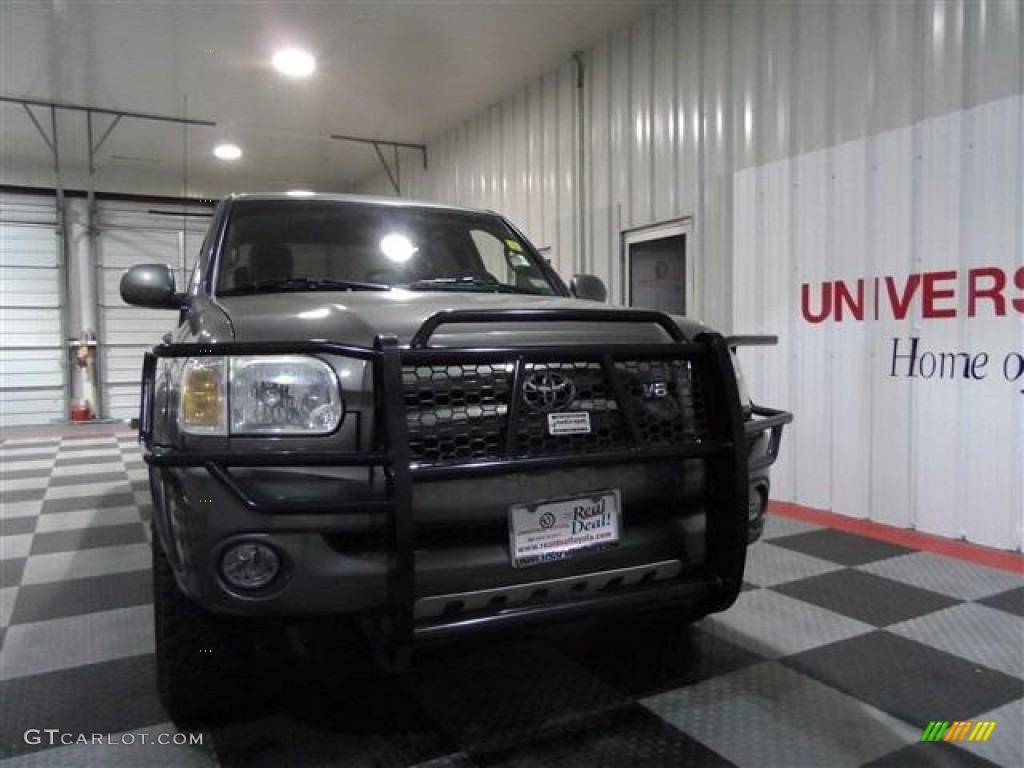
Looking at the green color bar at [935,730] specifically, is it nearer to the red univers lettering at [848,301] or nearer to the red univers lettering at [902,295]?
the red univers lettering at [902,295]

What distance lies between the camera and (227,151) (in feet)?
32.4

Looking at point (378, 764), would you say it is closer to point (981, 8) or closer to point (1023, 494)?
point (1023, 494)

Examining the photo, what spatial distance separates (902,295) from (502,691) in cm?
309

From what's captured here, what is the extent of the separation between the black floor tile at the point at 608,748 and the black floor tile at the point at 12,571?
8.82 ft

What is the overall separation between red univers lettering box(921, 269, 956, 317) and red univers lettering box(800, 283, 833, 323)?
59 cm

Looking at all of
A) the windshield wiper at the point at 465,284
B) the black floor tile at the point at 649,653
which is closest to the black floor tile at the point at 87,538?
the windshield wiper at the point at 465,284

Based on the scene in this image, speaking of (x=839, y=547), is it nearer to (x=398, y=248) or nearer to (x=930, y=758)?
(x=930, y=758)

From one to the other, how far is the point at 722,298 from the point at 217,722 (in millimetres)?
4139

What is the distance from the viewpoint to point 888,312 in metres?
3.94

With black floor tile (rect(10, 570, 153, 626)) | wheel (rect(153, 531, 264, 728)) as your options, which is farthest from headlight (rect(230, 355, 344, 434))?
black floor tile (rect(10, 570, 153, 626))

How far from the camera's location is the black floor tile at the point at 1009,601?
280 cm

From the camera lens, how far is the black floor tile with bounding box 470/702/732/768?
180cm

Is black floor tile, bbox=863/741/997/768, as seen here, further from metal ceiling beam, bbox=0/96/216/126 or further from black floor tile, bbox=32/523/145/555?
metal ceiling beam, bbox=0/96/216/126

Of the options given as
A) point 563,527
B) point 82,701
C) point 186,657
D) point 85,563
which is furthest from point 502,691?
point 85,563
